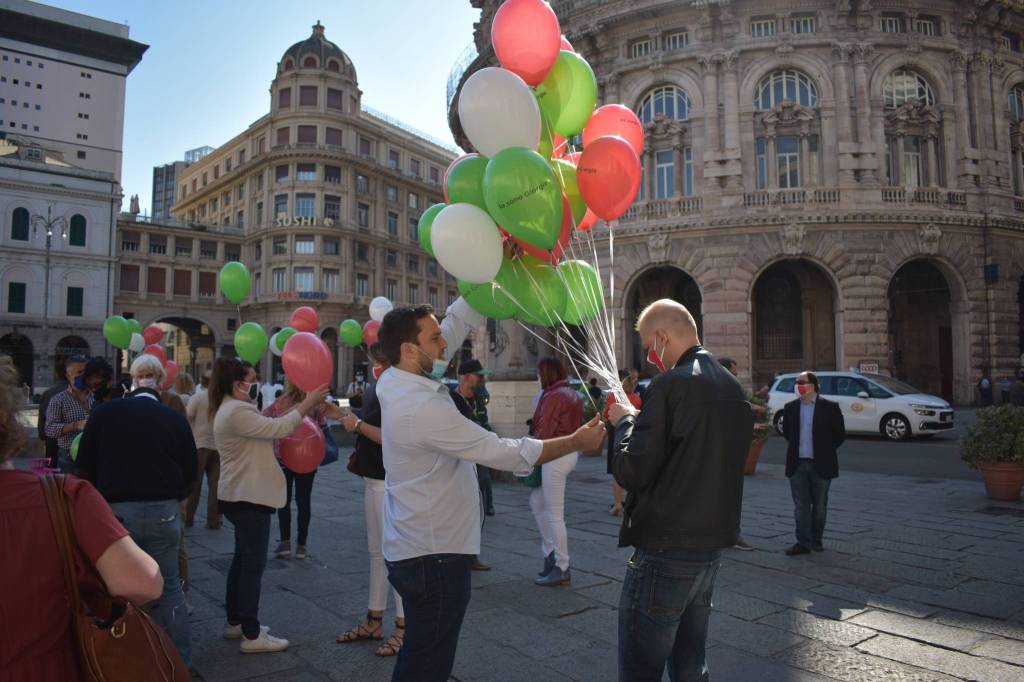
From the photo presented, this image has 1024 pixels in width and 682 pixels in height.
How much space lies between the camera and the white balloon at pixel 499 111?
14.3 feet

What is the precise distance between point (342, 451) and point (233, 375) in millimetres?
11036

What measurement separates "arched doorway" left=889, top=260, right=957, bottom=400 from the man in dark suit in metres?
21.0

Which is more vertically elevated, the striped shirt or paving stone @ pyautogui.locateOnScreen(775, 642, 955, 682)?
the striped shirt

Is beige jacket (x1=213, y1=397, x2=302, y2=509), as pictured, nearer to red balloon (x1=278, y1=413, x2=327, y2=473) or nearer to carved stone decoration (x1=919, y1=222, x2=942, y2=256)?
red balloon (x1=278, y1=413, x2=327, y2=473)

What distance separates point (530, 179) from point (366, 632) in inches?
122

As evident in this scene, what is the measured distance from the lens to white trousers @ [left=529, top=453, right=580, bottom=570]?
5.24 metres

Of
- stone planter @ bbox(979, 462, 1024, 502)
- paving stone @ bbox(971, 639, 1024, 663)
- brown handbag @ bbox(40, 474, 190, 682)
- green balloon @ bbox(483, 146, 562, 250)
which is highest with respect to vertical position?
green balloon @ bbox(483, 146, 562, 250)

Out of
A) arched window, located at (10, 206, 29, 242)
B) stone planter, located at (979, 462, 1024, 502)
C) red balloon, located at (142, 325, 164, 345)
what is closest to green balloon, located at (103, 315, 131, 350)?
red balloon, located at (142, 325, 164, 345)

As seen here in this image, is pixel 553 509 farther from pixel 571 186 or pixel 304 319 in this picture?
pixel 304 319

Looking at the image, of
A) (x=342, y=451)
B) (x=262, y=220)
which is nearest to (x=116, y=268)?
(x=262, y=220)

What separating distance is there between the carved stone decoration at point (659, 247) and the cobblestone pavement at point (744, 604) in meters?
15.9

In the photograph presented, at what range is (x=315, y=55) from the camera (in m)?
50.2

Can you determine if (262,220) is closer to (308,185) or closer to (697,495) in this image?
(308,185)

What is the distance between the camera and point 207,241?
52031 mm
